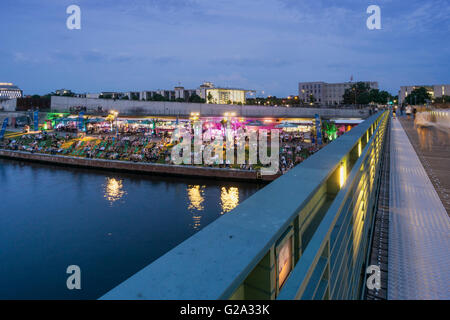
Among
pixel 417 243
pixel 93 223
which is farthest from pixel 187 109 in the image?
pixel 417 243

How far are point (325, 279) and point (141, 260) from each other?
10.3 meters

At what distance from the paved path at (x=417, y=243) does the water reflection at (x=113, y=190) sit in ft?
47.1

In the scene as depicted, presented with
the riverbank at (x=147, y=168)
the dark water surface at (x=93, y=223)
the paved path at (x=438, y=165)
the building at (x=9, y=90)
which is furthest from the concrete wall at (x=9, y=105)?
the building at (x=9, y=90)

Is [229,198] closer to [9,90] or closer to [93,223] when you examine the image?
[93,223]

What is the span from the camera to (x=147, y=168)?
72.6 ft

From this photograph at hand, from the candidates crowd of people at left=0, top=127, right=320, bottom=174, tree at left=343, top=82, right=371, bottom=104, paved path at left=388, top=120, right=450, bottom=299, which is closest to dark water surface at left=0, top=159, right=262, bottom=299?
crowd of people at left=0, top=127, right=320, bottom=174

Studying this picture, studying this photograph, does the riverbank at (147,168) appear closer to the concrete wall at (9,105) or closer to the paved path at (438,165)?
the paved path at (438,165)

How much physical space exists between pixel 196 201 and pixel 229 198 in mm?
1794

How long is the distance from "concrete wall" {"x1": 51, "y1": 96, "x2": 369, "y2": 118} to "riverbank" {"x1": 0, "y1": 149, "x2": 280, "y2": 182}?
14306 millimetres

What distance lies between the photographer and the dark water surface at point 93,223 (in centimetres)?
955

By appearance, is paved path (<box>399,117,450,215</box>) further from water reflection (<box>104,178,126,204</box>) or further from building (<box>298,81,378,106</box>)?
building (<box>298,81,378,106</box>)

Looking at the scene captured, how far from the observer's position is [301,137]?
23.7 metres
